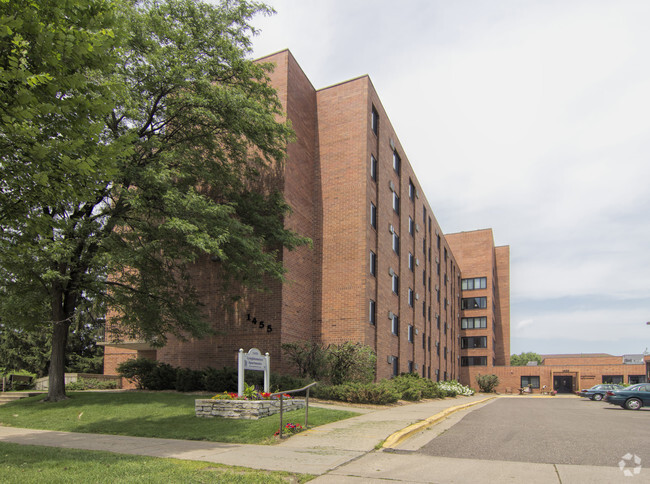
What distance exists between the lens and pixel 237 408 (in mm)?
13516

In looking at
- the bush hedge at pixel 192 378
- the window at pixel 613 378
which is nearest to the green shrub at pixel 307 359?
the bush hedge at pixel 192 378

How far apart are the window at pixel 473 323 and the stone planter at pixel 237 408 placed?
58.0 metres

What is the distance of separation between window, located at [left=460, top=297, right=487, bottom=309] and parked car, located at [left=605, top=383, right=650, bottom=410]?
145 feet

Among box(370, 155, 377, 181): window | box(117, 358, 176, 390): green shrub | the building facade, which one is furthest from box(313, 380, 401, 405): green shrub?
the building facade

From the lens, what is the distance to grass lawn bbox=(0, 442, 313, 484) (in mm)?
7035

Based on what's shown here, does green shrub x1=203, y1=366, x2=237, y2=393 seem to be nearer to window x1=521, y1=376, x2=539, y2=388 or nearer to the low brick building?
the low brick building

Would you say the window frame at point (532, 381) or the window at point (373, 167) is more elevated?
the window at point (373, 167)

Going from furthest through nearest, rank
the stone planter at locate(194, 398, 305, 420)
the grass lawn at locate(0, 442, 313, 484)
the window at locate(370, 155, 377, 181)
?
the window at locate(370, 155, 377, 181) < the stone planter at locate(194, 398, 305, 420) < the grass lawn at locate(0, 442, 313, 484)

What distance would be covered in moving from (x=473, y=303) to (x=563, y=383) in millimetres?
17227

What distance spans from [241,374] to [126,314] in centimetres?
676

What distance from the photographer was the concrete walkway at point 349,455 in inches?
294

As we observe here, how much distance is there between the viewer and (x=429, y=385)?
94.5 feet

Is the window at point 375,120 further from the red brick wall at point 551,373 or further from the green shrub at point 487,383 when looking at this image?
the red brick wall at point 551,373

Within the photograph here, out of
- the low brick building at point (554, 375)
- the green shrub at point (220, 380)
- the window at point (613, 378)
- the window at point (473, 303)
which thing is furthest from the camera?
the window at point (473, 303)
